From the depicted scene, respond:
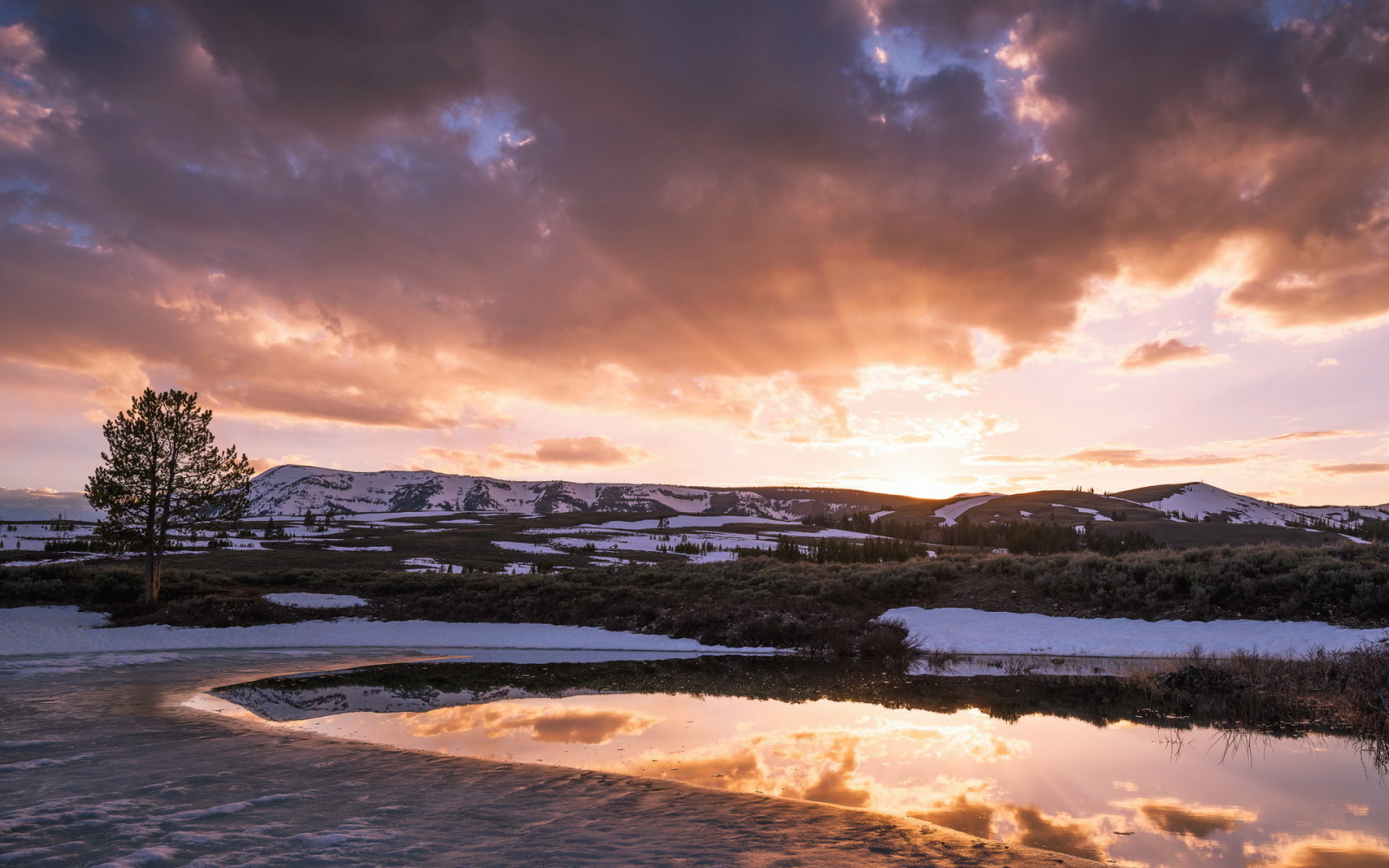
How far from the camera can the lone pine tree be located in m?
28.5

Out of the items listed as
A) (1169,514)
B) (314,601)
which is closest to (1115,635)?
(314,601)

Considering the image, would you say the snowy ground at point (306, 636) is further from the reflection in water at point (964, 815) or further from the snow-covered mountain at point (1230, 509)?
the snow-covered mountain at point (1230, 509)

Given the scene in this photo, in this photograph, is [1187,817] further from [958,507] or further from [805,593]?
[958,507]

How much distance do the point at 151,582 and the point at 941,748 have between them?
32.1 m

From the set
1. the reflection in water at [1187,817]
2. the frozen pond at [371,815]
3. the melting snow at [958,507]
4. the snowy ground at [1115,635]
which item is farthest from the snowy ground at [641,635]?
the melting snow at [958,507]

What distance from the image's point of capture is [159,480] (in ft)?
95.8

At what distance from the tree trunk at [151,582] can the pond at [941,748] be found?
16045 mm

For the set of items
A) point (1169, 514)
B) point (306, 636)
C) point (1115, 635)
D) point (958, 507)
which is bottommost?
point (306, 636)

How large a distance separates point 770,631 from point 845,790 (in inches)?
707

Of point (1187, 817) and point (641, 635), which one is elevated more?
point (1187, 817)

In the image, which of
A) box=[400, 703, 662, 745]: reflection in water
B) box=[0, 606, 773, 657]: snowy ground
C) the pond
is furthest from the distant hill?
box=[400, 703, 662, 745]: reflection in water

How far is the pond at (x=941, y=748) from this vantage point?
7.32 meters

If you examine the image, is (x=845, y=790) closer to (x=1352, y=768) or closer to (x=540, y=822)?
(x=540, y=822)

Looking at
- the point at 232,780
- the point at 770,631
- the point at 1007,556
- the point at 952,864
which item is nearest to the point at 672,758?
the point at 952,864
